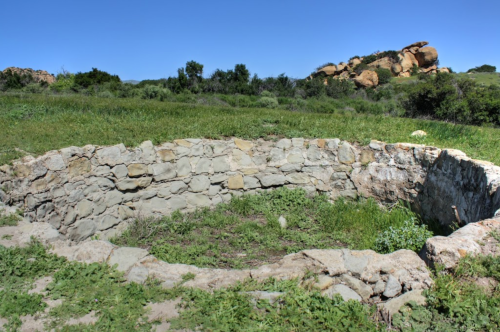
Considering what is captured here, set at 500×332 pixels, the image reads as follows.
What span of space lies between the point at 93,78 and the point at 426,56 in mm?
41004

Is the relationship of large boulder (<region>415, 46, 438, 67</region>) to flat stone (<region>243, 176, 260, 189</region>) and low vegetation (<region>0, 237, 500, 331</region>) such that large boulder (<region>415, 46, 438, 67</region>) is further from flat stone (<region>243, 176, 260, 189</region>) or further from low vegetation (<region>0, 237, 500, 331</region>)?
low vegetation (<region>0, 237, 500, 331</region>)

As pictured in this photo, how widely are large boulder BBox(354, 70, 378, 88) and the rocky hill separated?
209 centimetres

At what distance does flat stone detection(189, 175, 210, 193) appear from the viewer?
6.00 metres

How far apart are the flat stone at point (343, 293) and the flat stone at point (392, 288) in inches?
9.8

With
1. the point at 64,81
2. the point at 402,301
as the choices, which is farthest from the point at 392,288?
the point at 64,81

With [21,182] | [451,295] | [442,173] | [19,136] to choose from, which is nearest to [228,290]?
[451,295]

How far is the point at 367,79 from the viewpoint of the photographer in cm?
3894

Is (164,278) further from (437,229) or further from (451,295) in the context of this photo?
(437,229)

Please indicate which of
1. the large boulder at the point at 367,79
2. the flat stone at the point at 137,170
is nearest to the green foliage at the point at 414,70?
the large boulder at the point at 367,79

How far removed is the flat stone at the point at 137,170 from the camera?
5.47m

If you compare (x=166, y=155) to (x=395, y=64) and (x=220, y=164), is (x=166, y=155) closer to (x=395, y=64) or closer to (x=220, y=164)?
(x=220, y=164)

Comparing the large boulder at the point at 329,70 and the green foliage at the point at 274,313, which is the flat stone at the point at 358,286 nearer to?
the green foliage at the point at 274,313

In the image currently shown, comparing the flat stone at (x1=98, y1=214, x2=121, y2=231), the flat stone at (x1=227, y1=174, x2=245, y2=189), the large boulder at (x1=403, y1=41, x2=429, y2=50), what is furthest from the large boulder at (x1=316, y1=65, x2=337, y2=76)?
the flat stone at (x1=98, y1=214, x2=121, y2=231)

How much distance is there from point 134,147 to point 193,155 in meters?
0.96
